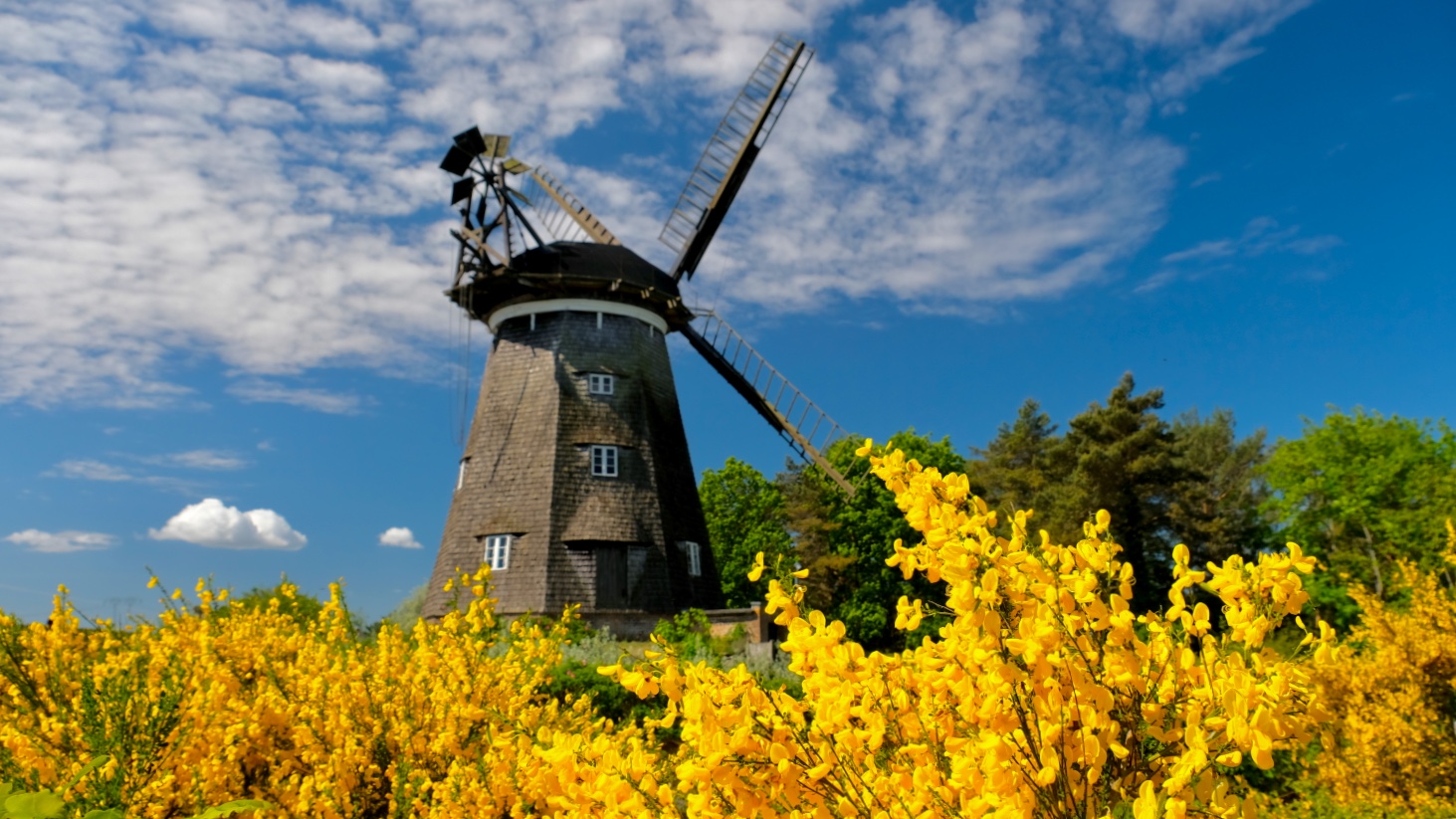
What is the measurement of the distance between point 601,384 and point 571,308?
2.26 metres

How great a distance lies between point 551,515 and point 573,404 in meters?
3.13

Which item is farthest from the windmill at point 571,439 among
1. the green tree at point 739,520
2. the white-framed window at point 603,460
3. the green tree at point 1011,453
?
the green tree at point 1011,453

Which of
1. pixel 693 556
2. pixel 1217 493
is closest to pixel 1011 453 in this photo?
pixel 1217 493

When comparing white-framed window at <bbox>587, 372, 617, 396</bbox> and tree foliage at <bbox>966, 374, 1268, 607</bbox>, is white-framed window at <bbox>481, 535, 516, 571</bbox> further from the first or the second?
tree foliage at <bbox>966, 374, 1268, 607</bbox>

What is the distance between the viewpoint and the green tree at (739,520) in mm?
37031

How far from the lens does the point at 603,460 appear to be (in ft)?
76.4

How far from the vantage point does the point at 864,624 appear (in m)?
29.3

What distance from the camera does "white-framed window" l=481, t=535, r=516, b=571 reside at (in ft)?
72.8

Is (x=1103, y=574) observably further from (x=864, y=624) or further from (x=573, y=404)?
(x=864, y=624)

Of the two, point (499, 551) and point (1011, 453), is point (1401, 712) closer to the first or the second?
point (499, 551)

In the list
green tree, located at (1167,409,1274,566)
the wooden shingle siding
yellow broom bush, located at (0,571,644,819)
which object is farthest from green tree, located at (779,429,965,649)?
yellow broom bush, located at (0,571,644,819)

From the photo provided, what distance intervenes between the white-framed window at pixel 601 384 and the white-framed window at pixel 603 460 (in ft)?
4.98

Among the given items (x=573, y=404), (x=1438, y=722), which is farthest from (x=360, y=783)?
(x=573, y=404)

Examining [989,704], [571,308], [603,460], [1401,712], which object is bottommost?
[1401,712]
